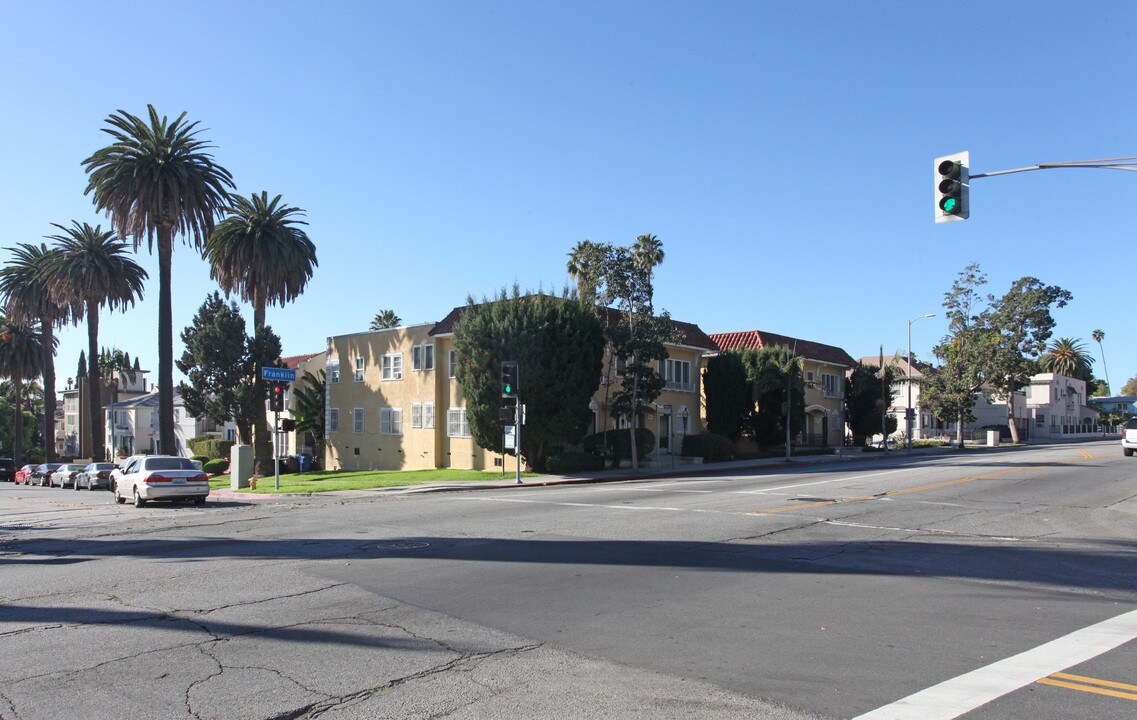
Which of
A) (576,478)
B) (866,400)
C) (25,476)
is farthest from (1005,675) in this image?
(25,476)

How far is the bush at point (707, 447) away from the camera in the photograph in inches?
1660

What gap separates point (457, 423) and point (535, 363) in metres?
8.61

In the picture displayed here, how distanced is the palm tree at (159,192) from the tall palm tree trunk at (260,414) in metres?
4.66

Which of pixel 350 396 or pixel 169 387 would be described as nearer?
pixel 169 387

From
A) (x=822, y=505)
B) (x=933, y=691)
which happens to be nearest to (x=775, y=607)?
(x=933, y=691)

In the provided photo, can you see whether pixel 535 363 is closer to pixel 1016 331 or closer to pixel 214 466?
pixel 214 466

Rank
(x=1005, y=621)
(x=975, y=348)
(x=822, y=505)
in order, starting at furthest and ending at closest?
1. (x=975, y=348)
2. (x=822, y=505)
3. (x=1005, y=621)

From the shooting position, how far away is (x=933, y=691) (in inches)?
240

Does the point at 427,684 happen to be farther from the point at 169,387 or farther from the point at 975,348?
the point at 975,348

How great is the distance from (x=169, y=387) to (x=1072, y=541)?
39313 mm

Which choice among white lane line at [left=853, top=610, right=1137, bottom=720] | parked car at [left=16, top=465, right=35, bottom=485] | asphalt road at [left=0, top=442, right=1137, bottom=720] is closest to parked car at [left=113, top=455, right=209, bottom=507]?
asphalt road at [left=0, top=442, right=1137, bottom=720]

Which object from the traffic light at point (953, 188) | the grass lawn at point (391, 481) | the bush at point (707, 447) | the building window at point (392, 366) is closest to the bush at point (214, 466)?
the grass lawn at point (391, 481)

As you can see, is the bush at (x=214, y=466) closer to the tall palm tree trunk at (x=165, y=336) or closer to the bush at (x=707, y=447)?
the tall palm tree trunk at (x=165, y=336)

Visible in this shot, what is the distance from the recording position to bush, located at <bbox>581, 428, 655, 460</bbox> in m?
38.7
